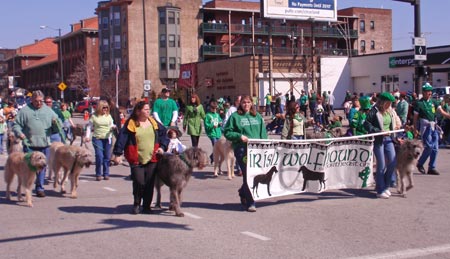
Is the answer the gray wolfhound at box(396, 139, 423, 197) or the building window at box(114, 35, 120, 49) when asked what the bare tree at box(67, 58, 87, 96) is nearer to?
the building window at box(114, 35, 120, 49)

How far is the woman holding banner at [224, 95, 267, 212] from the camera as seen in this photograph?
353 inches

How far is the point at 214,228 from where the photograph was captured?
26.1 feet

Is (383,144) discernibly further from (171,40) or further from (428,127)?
(171,40)

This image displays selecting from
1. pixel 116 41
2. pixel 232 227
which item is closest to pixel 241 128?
pixel 232 227

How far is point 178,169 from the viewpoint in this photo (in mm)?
8711

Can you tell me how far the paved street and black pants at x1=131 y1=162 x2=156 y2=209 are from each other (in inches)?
11.7

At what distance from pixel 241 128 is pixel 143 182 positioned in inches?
70.4

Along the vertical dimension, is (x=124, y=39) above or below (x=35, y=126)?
above

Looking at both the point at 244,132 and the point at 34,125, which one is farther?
the point at 34,125

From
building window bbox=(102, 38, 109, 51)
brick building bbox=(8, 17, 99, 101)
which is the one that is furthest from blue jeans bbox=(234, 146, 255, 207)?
building window bbox=(102, 38, 109, 51)

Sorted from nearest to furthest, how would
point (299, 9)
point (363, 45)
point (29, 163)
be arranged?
point (29, 163)
point (299, 9)
point (363, 45)

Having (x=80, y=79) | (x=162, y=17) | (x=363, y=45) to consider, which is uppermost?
(x=162, y=17)

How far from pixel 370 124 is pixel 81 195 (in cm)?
570

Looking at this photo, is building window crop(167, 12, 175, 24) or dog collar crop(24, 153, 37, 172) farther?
building window crop(167, 12, 175, 24)
